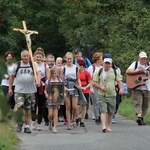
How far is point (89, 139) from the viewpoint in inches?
455

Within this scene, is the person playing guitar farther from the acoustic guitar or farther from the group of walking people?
the group of walking people

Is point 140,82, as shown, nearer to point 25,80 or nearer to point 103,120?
point 103,120

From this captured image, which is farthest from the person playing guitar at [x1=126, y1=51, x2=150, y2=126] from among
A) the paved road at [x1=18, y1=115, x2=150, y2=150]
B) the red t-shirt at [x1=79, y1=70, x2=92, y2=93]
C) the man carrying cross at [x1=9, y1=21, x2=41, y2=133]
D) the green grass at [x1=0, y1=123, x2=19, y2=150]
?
the green grass at [x1=0, y1=123, x2=19, y2=150]

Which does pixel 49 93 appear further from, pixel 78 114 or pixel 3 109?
pixel 3 109

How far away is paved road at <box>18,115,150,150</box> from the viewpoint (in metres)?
10.4

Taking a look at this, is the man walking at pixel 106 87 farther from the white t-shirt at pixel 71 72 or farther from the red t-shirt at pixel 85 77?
the red t-shirt at pixel 85 77

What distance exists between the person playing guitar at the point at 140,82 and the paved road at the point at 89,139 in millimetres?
619

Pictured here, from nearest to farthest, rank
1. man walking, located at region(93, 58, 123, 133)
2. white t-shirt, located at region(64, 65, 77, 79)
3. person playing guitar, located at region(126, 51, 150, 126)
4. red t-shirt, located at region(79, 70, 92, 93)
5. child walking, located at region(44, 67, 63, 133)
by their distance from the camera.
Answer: child walking, located at region(44, 67, 63, 133), man walking, located at region(93, 58, 123, 133), white t-shirt, located at region(64, 65, 77, 79), person playing guitar, located at region(126, 51, 150, 126), red t-shirt, located at region(79, 70, 92, 93)

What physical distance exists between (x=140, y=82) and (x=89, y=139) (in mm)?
3443

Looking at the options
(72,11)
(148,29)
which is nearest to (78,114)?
(148,29)

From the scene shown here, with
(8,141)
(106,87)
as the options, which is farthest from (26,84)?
(8,141)

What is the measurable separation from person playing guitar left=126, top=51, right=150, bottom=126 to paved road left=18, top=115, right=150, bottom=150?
24.4 inches

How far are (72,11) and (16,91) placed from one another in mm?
30601

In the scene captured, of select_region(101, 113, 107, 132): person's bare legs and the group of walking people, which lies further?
select_region(101, 113, 107, 132): person's bare legs
